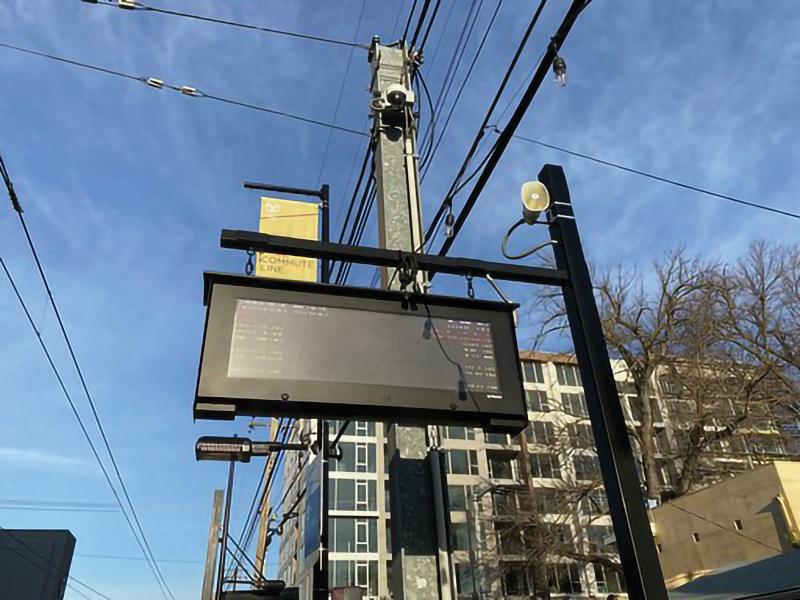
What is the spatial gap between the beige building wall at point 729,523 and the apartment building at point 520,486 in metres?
2.87

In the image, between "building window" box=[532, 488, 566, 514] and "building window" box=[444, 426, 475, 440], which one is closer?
"building window" box=[532, 488, 566, 514]

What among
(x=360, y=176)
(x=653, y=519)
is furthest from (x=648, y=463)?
(x=360, y=176)

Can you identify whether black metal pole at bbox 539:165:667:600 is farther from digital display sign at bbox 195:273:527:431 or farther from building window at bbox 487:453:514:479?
building window at bbox 487:453:514:479

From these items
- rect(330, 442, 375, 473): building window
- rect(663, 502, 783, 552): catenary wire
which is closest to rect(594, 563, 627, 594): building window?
rect(330, 442, 375, 473): building window

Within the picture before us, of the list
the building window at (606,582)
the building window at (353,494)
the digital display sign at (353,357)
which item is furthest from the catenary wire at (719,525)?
the building window at (353,494)

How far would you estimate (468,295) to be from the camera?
418 centimetres

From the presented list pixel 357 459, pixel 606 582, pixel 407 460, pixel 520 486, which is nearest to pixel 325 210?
pixel 407 460

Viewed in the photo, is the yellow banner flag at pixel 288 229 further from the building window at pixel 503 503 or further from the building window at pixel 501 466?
the building window at pixel 501 466

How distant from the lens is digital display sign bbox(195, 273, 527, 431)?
345cm

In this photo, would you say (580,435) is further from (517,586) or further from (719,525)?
(517,586)

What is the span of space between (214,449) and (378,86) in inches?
278

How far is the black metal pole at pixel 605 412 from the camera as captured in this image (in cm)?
320

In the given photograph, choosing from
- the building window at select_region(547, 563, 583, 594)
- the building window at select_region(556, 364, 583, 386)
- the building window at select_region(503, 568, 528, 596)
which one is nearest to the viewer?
the building window at select_region(503, 568, 528, 596)

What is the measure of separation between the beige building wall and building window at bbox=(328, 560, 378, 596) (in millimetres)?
27021
